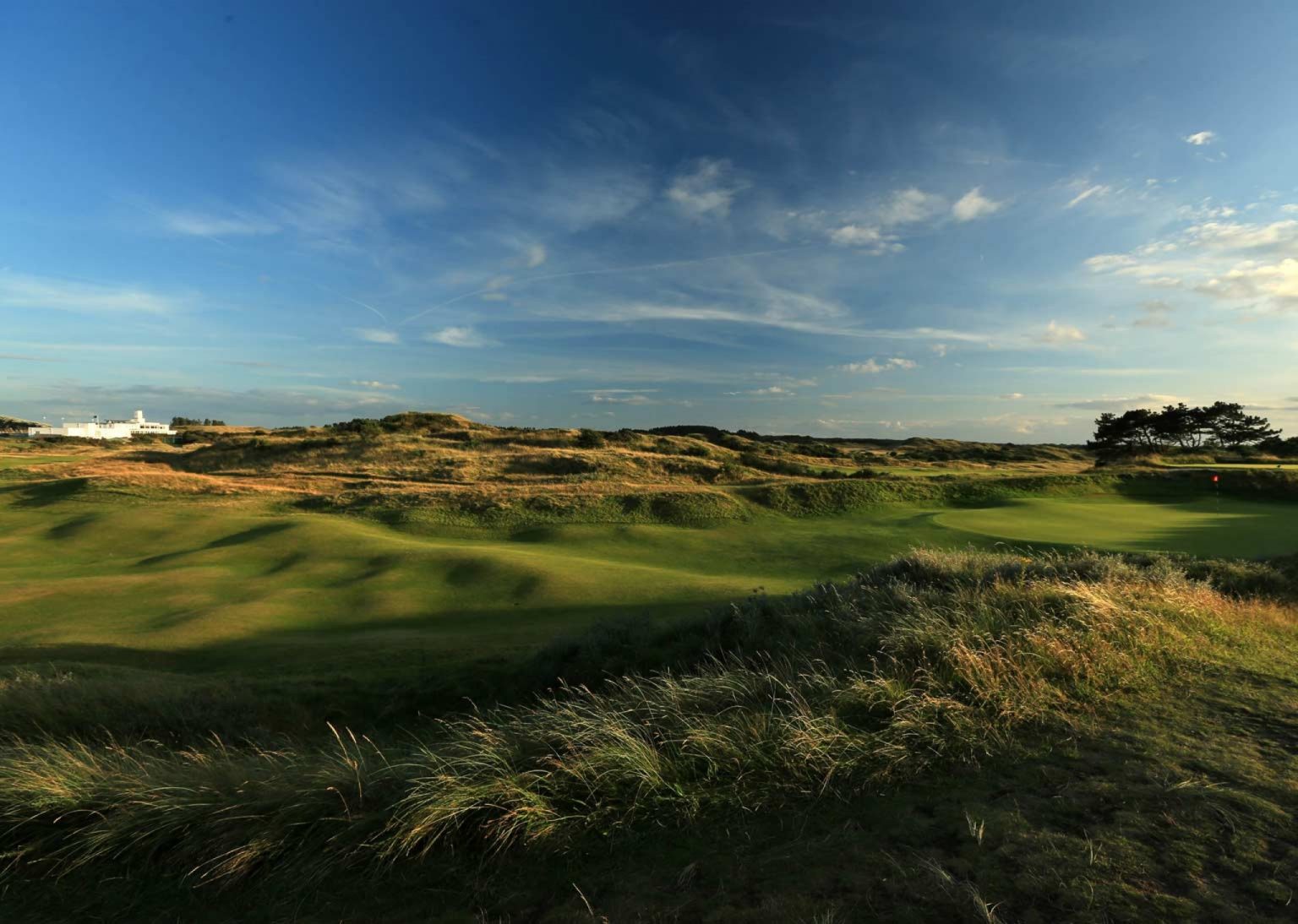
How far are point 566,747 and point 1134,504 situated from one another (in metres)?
31.9

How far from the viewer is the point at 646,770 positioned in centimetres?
420

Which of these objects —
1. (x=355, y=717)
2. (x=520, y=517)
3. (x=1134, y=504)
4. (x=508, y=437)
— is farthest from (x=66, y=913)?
(x=508, y=437)

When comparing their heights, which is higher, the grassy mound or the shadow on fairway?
the grassy mound

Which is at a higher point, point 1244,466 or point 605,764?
point 1244,466

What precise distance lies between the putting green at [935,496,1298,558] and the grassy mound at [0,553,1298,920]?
12957mm

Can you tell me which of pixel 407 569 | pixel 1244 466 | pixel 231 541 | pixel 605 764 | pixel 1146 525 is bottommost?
pixel 231 541

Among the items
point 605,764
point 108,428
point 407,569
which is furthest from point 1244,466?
point 108,428

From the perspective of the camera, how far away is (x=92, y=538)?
24500 millimetres

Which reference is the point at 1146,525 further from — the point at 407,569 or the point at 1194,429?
the point at 1194,429

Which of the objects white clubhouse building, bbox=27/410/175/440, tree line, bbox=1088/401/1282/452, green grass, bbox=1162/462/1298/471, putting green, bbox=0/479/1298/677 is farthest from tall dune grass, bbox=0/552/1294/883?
white clubhouse building, bbox=27/410/175/440

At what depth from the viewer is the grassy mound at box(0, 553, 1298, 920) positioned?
3795mm

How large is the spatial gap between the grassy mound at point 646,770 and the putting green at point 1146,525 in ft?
42.5

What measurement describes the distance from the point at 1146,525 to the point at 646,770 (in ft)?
79.6

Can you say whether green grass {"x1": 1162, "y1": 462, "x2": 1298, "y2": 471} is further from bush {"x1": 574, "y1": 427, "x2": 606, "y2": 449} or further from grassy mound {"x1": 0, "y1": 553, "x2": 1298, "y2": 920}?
bush {"x1": 574, "y1": 427, "x2": 606, "y2": 449}
